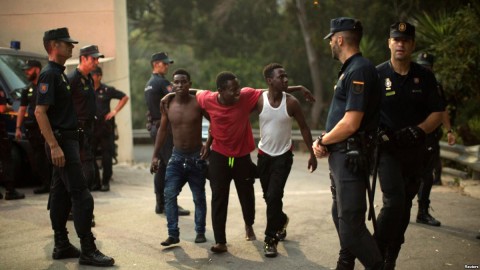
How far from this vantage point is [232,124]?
6.78m

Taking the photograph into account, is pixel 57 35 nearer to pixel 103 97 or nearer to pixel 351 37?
pixel 351 37

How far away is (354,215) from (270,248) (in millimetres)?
1708

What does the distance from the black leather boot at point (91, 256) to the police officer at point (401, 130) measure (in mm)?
2447

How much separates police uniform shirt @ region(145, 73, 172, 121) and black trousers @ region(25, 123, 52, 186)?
147 cm

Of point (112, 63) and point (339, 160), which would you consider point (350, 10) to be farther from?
point (339, 160)

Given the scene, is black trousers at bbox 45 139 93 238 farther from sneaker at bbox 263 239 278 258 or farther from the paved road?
sneaker at bbox 263 239 278 258

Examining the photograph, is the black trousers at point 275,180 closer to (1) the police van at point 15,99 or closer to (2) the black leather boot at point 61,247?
(2) the black leather boot at point 61,247

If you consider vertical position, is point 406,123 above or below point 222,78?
below

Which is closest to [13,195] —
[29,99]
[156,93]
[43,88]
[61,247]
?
[29,99]

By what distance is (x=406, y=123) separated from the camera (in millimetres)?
5930

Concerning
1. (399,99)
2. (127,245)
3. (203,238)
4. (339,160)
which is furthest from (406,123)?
(127,245)

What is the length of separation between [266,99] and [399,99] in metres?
1.46

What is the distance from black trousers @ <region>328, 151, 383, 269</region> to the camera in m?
5.04

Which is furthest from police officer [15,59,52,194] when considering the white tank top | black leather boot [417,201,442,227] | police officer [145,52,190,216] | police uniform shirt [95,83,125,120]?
black leather boot [417,201,442,227]
